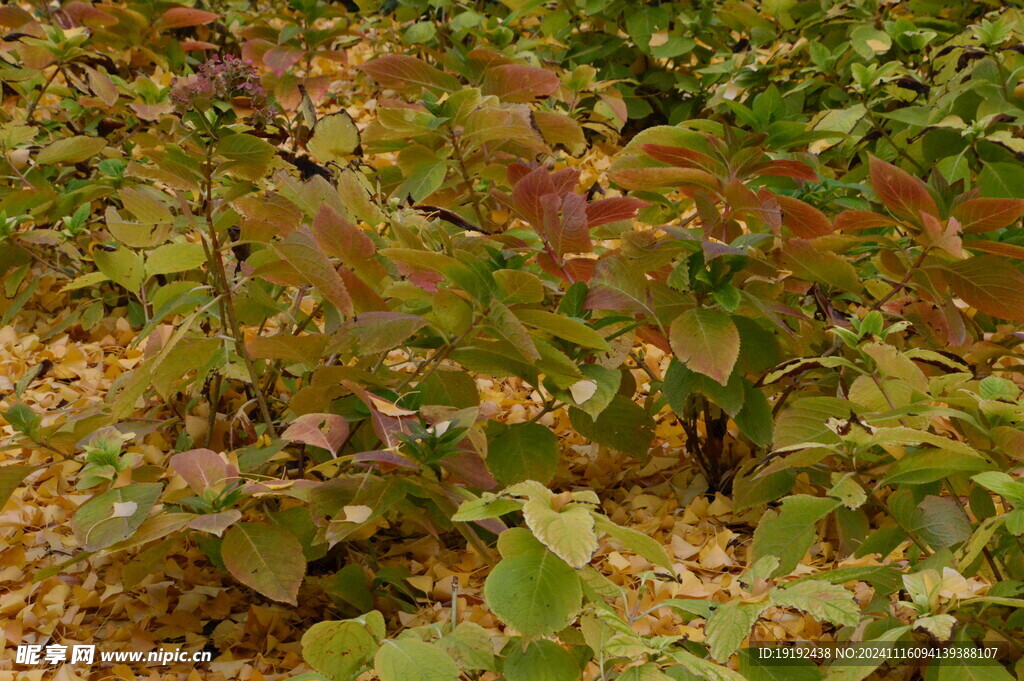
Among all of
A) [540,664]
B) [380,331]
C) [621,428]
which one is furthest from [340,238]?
[540,664]

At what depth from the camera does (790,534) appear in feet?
3.66

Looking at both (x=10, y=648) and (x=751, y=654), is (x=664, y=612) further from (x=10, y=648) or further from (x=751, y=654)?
(x=10, y=648)

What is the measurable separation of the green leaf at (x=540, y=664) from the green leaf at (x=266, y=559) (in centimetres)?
30

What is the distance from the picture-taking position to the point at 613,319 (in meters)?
1.38

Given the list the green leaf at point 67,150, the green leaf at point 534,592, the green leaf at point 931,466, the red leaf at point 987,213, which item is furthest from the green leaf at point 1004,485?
the green leaf at point 67,150

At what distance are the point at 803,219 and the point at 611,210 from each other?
0.31 meters

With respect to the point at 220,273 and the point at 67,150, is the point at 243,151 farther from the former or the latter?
the point at 67,150

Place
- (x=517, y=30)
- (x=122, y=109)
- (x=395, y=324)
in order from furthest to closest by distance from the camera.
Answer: (x=517, y=30) < (x=122, y=109) < (x=395, y=324)

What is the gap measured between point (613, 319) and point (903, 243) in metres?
0.70

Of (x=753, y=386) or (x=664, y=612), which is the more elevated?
(x=753, y=386)

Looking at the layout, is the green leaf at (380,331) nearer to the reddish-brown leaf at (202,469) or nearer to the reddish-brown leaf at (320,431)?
the reddish-brown leaf at (320,431)

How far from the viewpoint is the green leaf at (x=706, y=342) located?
1.25 m

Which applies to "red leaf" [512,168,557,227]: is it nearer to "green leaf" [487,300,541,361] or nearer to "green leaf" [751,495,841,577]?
"green leaf" [487,300,541,361]

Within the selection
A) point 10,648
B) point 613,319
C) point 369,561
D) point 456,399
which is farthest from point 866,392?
point 10,648
